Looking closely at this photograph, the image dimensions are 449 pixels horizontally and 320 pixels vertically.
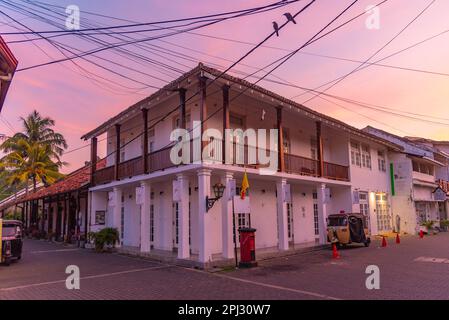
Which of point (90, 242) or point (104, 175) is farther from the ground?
point (104, 175)

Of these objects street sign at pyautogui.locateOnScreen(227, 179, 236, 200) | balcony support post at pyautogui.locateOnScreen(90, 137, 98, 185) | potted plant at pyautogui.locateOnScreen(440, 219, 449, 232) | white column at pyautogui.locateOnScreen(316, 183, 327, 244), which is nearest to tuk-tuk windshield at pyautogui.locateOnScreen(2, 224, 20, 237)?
balcony support post at pyautogui.locateOnScreen(90, 137, 98, 185)

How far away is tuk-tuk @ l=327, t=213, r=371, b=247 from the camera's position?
56.5 feet

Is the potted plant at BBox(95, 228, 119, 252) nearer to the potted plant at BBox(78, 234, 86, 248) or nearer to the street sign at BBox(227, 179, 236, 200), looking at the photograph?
the potted plant at BBox(78, 234, 86, 248)

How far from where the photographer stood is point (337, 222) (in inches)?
690

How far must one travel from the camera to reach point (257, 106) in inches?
656

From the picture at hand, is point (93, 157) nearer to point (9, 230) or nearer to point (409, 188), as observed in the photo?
point (9, 230)

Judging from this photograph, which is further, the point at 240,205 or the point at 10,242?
the point at 10,242

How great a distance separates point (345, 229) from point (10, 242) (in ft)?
47.2

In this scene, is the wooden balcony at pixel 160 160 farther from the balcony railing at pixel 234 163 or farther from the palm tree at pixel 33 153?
the palm tree at pixel 33 153

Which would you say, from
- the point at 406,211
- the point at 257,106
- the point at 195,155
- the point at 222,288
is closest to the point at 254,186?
the point at 257,106

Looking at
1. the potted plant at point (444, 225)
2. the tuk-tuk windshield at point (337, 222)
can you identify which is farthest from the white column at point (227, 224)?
the potted plant at point (444, 225)

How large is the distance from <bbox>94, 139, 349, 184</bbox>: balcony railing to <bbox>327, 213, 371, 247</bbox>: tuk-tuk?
2.44 meters
